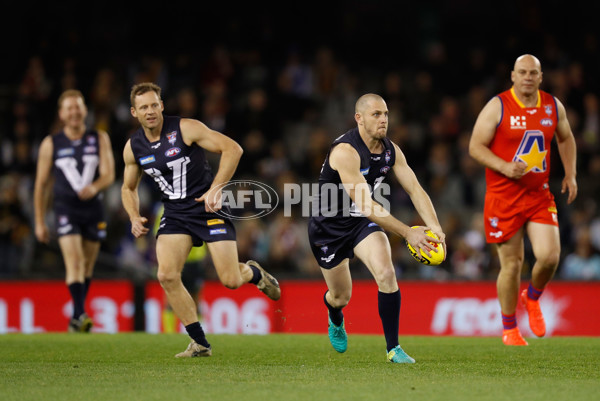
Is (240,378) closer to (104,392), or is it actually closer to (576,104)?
(104,392)

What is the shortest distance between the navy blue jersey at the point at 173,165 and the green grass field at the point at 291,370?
141 cm

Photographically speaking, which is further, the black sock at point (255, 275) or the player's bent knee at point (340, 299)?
the black sock at point (255, 275)

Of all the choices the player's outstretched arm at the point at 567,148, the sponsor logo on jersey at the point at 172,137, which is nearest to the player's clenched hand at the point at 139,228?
the sponsor logo on jersey at the point at 172,137

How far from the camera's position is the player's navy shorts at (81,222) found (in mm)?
10992

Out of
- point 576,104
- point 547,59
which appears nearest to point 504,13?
point 547,59

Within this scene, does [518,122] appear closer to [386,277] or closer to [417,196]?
[417,196]

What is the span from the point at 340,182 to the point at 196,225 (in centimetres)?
129

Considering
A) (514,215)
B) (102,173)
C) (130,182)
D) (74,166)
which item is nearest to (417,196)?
(514,215)

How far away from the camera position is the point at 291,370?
23.7 ft

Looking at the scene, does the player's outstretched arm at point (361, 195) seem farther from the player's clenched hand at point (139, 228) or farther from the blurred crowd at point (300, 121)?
the blurred crowd at point (300, 121)

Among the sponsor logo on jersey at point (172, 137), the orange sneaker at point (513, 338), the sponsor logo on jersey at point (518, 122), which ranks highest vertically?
the sponsor logo on jersey at point (518, 122)

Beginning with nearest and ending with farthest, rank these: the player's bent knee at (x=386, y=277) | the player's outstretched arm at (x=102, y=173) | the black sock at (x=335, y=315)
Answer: the player's bent knee at (x=386, y=277) → the black sock at (x=335, y=315) → the player's outstretched arm at (x=102, y=173)

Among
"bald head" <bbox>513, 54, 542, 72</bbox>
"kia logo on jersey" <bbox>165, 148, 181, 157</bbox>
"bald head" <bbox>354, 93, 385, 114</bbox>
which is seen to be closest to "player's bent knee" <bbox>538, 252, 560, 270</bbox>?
"bald head" <bbox>513, 54, 542, 72</bbox>

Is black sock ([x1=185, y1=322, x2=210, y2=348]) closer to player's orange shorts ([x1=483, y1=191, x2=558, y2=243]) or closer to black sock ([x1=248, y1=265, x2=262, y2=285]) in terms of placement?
black sock ([x1=248, y1=265, x2=262, y2=285])
